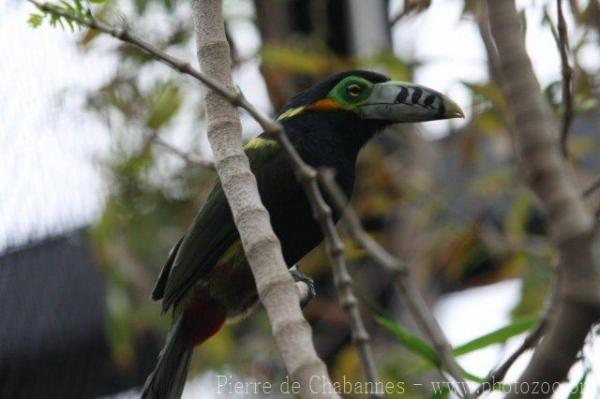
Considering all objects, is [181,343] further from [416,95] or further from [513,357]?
[513,357]

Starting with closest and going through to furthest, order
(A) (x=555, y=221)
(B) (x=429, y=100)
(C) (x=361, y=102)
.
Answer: (A) (x=555, y=221) < (B) (x=429, y=100) < (C) (x=361, y=102)

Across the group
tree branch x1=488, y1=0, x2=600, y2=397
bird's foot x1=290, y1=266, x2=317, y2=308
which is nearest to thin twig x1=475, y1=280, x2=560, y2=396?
tree branch x1=488, y1=0, x2=600, y2=397

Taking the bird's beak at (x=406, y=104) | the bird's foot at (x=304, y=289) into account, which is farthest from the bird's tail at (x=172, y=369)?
the bird's beak at (x=406, y=104)

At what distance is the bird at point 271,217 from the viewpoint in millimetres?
2793

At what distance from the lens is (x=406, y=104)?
300cm

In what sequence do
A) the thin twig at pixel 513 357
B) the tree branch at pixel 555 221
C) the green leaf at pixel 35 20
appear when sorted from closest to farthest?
the tree branch at pixel 555 221 < the thin twig at pixel 513 357 < the green leaf at pixel 35 20

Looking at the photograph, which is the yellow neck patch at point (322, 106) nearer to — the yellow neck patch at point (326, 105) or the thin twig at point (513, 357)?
the yellow neck patch at point (326, 105)

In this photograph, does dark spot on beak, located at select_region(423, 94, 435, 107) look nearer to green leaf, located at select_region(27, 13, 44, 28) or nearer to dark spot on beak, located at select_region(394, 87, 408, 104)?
dark spot on beak, located at select_region(394, 87, 408, 104)

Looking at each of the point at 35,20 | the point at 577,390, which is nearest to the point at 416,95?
the point at 577,390

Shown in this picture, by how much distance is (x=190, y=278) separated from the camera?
276cm

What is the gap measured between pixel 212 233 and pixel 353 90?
664mm

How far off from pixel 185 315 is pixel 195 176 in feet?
6.72

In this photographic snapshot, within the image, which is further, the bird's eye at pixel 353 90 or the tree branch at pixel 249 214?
the bird's eye at pixel 353 90

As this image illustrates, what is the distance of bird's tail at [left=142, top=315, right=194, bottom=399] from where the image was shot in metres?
2.77
